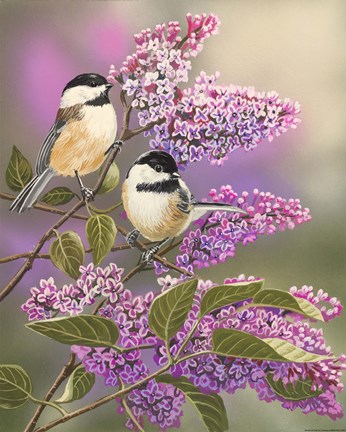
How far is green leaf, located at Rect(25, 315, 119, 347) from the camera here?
1.03 metres

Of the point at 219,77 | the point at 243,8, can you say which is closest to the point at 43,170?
the point at 219,77

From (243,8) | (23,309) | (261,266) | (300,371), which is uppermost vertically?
(243,8)

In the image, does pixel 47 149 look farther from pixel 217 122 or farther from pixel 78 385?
pixel 78 385

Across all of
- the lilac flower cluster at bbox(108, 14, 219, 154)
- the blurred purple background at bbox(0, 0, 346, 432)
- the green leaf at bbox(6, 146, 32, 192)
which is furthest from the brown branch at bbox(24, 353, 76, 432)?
the lilac flower cluster at bbox(108, 14, 219, 154)

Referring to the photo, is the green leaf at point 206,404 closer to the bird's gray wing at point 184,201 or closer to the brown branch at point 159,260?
the brown branch at point 159,260

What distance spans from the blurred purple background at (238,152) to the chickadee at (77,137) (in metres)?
0.02

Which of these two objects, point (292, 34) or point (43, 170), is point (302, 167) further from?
point (43, 170)

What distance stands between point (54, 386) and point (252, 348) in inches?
14.6

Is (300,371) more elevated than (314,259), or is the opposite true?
(314,259)

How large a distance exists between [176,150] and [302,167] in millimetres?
241

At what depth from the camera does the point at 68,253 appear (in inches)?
43.8

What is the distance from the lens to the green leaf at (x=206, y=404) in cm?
110

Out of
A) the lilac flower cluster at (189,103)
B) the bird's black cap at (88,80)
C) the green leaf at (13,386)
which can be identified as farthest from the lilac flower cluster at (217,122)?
the green leaf at (13,386)

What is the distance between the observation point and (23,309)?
112 cm
